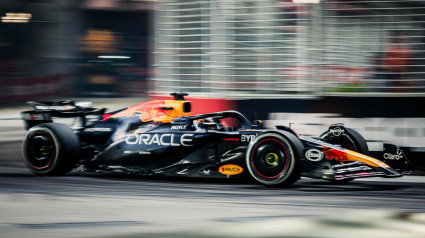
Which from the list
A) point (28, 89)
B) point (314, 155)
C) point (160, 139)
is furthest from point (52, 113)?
point (28, 89)

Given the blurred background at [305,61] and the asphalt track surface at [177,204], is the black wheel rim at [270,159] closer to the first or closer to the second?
the asphalt track surface at [177,204]

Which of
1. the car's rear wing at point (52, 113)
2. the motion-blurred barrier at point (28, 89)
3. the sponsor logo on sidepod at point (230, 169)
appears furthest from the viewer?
the motion-blurred barrier at point (28, 89)

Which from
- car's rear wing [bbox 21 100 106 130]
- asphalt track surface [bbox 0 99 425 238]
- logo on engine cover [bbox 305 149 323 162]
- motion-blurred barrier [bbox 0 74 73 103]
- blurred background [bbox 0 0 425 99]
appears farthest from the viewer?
motion-blurred barrier [bbox 0 74 73 103]

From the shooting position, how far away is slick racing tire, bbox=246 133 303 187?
831 cm

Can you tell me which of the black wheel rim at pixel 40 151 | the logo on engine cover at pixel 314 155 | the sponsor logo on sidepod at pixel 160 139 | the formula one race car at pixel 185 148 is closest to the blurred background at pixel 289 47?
the formula one race car at pixel 185 148

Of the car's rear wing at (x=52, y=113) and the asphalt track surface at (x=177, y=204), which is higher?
the car's rear wing at (x=52, y=113)

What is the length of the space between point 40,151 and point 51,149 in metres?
0.24

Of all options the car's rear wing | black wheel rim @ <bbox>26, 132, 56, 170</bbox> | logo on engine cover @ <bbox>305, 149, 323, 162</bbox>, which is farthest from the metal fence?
black wheel rim @ <bbox>26, 132, 56, 170</bbox>

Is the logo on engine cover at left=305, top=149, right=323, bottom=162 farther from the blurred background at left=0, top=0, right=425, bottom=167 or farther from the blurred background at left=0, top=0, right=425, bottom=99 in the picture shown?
the blurred background at left=0, top=0, right=425, bottom=99

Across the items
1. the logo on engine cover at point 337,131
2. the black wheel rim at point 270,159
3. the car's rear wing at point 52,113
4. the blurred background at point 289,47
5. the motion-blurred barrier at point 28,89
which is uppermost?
the blurred background at point 289,47

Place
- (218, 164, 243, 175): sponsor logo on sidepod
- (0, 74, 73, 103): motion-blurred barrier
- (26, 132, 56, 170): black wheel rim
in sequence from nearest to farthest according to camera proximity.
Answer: (218, 164, 243, 175): sponsor logo on sidepod < (26, 132, 56, 170): black wheel rim < (0, 74, 73, 103): motion-blurred barrier

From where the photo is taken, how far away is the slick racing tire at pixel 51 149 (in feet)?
30.9

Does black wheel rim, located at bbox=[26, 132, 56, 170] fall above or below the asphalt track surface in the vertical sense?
above

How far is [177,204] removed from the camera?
24.3ft
